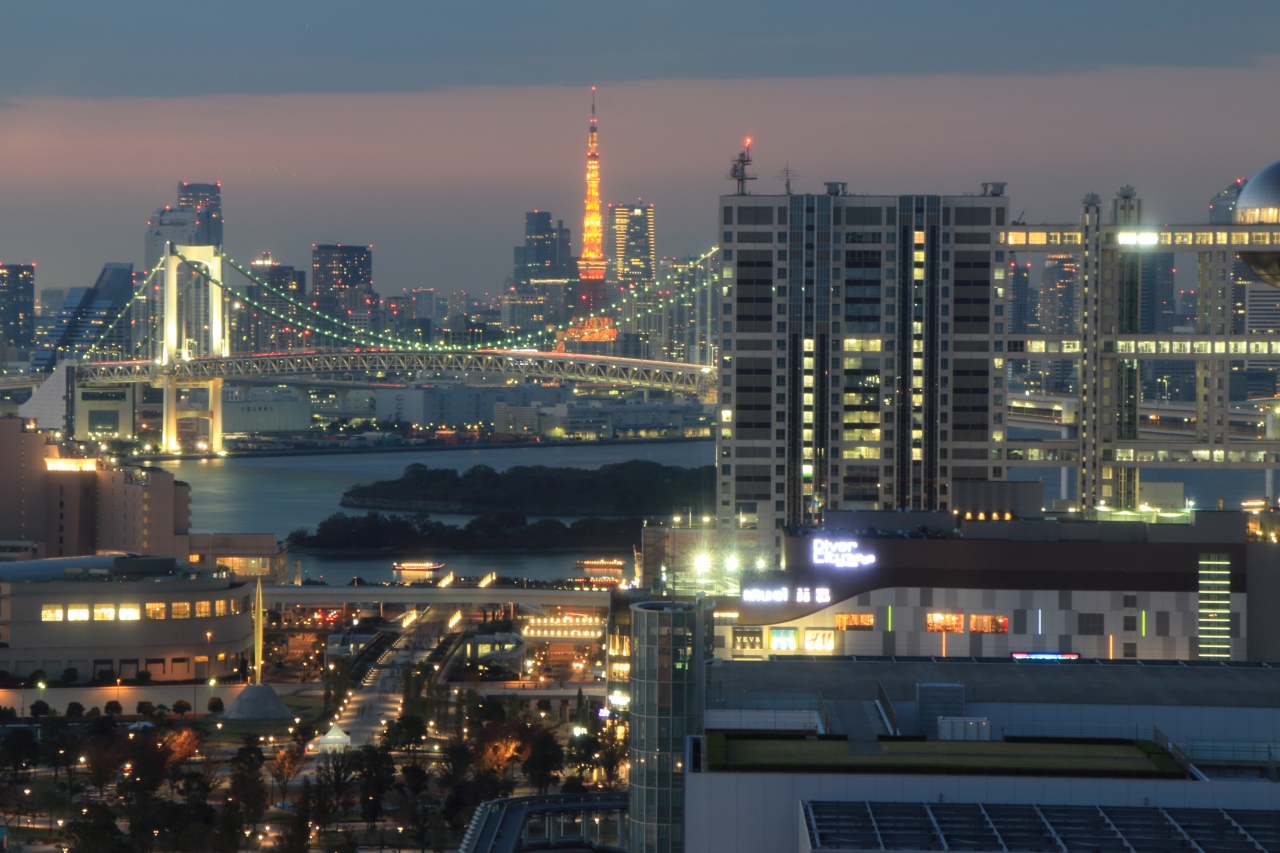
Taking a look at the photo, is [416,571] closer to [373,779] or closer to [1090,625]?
[1090,625]

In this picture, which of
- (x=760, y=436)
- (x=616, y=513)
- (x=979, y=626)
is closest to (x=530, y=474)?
(x=616, y=513)

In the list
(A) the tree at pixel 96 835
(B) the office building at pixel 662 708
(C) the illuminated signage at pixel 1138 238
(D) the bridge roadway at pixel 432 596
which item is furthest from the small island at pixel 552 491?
(B) the office building at pixel 662 708

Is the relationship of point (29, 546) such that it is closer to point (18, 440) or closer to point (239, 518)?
point (18, 440)

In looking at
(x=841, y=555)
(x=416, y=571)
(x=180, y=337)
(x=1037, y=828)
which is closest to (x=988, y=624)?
(x=841, y=555)

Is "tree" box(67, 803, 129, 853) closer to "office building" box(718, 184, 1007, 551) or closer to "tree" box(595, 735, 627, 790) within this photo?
"tree" box(595, 735, 627, 790)

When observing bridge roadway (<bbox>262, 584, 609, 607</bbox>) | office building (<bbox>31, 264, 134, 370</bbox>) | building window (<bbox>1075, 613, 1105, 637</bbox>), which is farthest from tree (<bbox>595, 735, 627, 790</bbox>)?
office building (<bbox>31, 264, 134, 370</bbox>)
